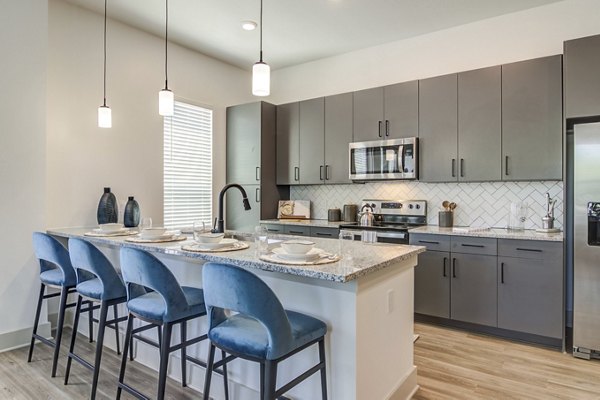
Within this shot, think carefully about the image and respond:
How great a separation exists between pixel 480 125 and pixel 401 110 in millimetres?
838

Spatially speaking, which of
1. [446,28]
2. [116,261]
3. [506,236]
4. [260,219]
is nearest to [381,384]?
[506,236]

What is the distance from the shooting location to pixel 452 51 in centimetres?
406

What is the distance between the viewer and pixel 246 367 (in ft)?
7.14

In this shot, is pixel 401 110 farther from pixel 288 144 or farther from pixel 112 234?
pixel 112 234

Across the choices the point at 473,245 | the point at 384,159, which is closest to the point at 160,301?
the point at 473,245

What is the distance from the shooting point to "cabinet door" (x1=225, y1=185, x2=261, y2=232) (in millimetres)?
4824

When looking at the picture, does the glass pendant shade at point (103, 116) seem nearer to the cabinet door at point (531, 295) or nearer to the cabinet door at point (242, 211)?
the cabinet door at point (242, 211)

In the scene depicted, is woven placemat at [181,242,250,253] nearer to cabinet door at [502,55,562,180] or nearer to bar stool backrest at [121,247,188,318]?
bar stool backrest at [121,247,188,318]

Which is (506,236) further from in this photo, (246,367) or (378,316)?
(246,367)

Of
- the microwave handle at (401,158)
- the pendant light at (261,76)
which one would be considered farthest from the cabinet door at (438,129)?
the pendant light at (261,76)

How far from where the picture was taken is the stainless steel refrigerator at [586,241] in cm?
281

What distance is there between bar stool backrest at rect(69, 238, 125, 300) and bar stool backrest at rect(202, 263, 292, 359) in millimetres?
1128

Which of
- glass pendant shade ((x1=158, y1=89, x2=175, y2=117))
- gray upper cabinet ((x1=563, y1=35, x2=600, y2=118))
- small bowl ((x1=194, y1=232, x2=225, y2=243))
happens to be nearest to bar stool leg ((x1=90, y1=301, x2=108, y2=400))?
small bowl ((x1=194, y1=232, x2=225, y2=243))

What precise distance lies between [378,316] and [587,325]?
2.08 meters
